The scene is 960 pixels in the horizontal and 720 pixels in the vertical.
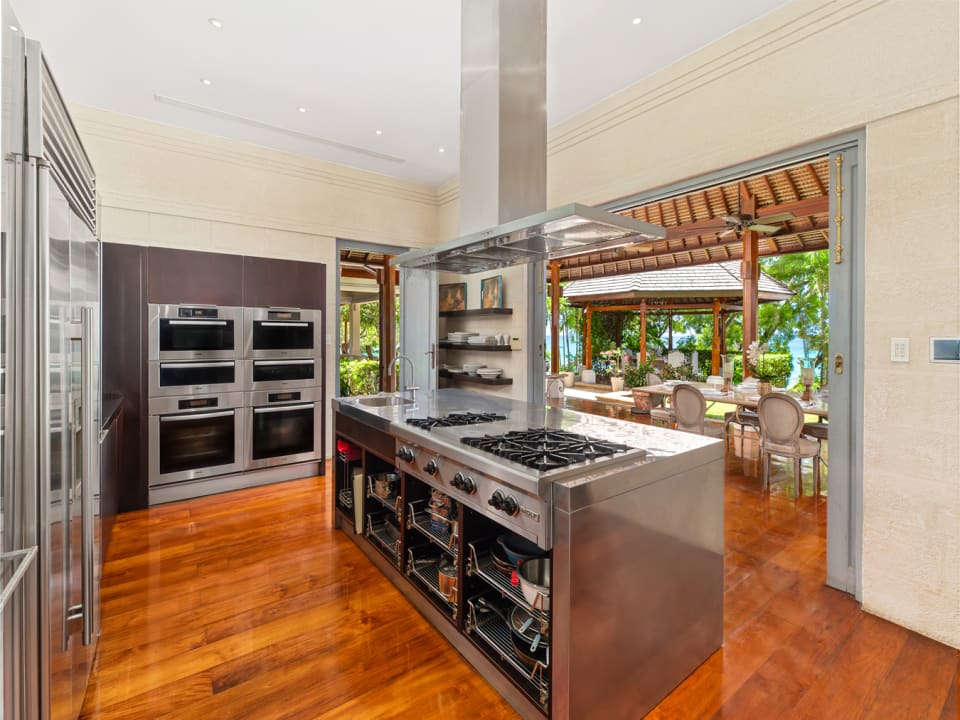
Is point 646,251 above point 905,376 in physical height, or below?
above

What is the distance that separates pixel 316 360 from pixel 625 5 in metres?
3.64

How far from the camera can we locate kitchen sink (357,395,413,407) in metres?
3.13

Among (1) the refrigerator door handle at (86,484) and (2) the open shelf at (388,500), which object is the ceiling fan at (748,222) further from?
(1) the refrigerator door handle at (86,484)

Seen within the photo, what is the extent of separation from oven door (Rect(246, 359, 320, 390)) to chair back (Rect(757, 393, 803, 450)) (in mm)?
4047

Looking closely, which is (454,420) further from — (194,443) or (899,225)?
(194,443)

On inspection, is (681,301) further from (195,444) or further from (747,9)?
(195,444)

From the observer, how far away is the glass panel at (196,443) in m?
3.78

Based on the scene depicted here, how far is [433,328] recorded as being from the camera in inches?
207

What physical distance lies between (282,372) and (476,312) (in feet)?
6.36

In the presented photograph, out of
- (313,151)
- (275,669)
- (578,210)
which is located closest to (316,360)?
(313,151)

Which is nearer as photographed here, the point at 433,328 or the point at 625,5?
the point at 625,5

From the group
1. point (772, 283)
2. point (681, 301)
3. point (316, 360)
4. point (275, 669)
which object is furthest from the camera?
point (681, 301)

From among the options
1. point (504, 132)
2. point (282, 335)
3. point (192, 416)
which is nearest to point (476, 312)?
point (282, 335)

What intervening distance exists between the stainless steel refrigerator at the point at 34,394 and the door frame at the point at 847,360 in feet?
10.6
